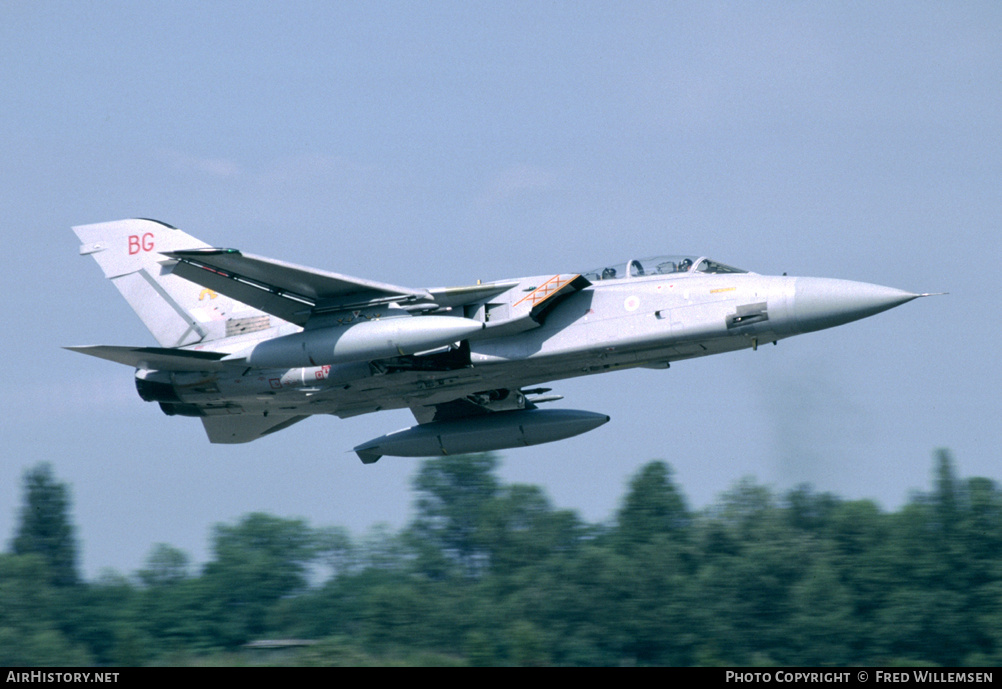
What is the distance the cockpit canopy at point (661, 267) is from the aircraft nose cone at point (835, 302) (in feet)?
4.03

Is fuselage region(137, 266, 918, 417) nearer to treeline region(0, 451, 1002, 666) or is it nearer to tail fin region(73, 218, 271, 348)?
tail fin region(73, 218, 271, 348)

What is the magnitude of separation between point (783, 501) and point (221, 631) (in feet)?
86.0

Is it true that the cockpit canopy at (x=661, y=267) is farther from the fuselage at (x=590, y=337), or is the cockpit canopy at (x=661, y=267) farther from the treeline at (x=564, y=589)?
the treeline at (x=564, y=589)

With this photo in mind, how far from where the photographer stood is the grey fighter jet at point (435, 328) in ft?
59.0

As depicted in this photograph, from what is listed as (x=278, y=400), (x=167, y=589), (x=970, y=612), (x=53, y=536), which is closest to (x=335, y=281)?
(x=278, y=400)

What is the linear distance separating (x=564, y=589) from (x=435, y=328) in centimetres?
3052

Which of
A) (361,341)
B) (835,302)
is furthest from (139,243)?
(835,302)

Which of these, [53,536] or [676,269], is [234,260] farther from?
[53,536]

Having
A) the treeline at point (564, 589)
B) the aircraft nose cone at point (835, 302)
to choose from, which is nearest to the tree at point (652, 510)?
the treeline at point (564, 589)

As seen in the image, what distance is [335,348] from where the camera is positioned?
1822cm

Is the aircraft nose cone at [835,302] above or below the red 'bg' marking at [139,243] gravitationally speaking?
below

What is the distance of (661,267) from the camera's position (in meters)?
18.7

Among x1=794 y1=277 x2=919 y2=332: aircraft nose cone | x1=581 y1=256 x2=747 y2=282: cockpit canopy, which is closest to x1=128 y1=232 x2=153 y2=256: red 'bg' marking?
x1=581 y1=256 x2=747 y2=282: cockpit canopy

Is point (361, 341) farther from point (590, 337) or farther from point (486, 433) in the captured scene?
point (486, 433)
